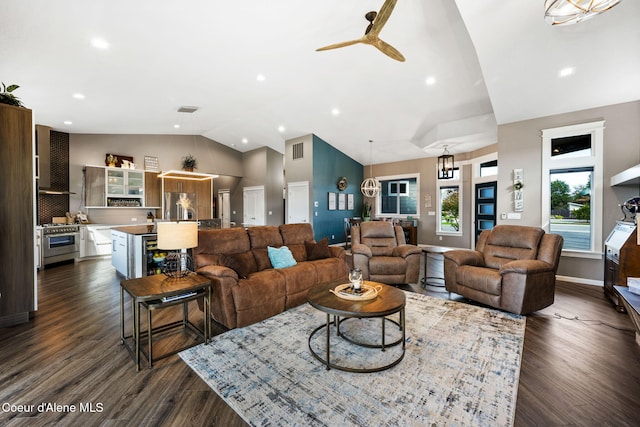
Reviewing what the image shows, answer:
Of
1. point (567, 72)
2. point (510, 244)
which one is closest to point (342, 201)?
point (510, 244)

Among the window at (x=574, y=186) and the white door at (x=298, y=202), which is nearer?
the window at (x=574, y=186)

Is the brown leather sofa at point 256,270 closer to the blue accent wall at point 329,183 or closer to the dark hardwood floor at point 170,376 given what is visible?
the dark hardwood floor at point 170,376

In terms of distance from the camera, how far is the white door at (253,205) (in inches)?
368

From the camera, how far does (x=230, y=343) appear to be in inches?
94.0

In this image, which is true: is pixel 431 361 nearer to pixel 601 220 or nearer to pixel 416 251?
pixel 416 251

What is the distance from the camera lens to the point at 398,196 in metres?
8.80

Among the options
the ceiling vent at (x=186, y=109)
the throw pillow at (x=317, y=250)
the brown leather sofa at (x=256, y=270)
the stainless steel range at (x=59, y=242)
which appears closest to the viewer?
the brown leather sofa at (x=256, y=270)

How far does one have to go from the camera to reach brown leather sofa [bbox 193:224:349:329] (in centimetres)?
264

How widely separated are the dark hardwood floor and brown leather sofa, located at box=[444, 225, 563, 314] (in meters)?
0.27

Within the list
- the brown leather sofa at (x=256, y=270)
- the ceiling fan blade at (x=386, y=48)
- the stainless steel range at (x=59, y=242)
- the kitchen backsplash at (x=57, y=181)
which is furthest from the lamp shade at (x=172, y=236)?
the kitchen backsplash at (x=57, y=181)

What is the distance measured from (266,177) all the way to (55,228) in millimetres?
5350

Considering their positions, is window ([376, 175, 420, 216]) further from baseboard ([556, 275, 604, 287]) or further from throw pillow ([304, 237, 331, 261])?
throw pillow ([304, 237, 331, 261])

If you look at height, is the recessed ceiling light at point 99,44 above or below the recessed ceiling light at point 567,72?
above

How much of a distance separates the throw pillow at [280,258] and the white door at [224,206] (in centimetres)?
757
